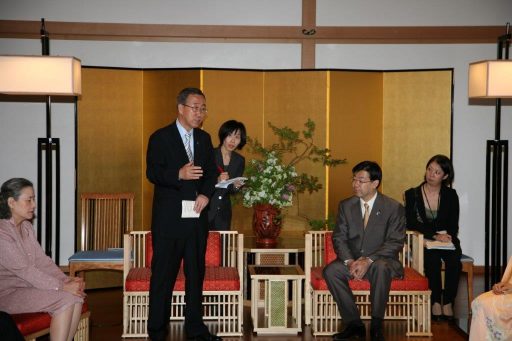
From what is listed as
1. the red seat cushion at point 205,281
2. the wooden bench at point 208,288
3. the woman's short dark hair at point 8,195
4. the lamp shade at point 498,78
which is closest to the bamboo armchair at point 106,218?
the wooden bench at point 208,288

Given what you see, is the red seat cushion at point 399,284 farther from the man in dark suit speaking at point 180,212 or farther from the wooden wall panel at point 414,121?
the wooden wall panel at point 414,121

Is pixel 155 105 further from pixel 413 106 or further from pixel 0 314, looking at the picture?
pixel 0 314

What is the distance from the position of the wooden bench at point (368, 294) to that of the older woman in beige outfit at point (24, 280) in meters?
1.84

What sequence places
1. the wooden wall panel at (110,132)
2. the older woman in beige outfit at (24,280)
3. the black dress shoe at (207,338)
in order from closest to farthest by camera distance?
the older woman in beige outfit at (24,280), the black dress shoe at (207,338), the wooden wall panel at (110,132)

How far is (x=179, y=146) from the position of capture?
16.2 feet

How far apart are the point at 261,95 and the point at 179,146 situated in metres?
2.88

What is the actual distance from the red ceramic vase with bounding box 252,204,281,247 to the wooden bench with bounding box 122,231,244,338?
0.38 m

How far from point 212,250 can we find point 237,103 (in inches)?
92.2

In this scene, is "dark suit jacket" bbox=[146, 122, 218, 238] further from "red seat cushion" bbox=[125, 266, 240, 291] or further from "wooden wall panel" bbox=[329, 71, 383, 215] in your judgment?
"wooden wall panel" bbox=[329, 71, 383, 215]

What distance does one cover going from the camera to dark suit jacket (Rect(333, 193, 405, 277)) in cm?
546

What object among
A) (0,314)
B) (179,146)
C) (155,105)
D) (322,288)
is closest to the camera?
(0,314)

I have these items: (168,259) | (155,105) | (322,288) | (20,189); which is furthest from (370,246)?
(155,105)

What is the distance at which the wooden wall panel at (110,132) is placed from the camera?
7434mm

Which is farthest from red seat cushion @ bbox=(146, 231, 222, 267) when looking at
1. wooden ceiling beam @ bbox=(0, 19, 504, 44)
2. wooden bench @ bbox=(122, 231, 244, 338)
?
wooden ceiling beam @ bbox=(0, 19, 504, 44)
